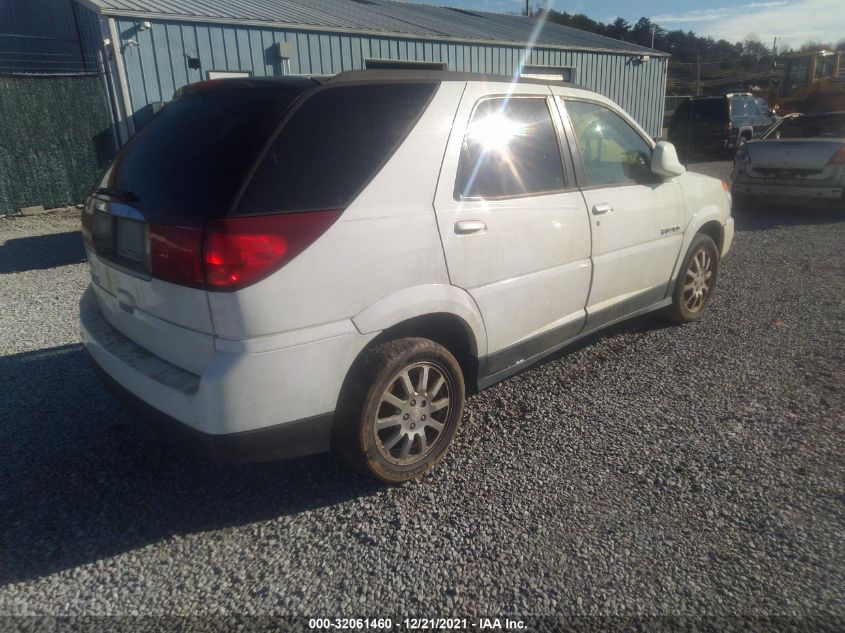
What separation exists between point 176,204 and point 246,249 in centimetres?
40

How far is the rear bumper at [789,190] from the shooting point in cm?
925

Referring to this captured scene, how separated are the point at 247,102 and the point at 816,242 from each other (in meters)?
8.14

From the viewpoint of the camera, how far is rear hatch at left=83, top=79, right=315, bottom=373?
2.34 metres

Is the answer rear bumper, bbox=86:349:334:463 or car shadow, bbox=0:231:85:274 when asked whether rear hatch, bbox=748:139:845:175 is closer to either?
rear bumper, bbox=86:349:334:463

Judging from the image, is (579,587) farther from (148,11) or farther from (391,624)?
(148,11)

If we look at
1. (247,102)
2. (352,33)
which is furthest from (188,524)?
(352,33)

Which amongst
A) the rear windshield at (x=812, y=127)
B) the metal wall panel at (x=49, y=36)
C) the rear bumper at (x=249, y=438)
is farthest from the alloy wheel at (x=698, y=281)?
the metal wall panel at (x=49, y=36)

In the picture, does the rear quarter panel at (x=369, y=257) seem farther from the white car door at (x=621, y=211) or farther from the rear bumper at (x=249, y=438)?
the white car door at (x=621, y=211)

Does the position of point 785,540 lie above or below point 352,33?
below

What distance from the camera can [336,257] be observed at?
2430 millimetres

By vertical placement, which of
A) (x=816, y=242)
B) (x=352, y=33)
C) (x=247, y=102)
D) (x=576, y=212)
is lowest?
(x=816, y=242)

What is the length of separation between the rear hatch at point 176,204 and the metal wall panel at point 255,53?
7120 millimetres

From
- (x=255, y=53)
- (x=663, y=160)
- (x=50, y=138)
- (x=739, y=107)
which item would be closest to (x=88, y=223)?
(x=663, y=160)

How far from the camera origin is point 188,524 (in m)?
2.69
